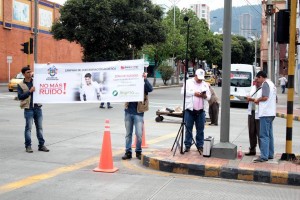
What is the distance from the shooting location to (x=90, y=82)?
9.54 m

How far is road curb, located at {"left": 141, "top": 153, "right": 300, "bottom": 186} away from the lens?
24.4 ft

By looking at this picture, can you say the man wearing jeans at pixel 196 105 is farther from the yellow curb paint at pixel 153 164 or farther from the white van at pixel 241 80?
the white van at pixel 241 80

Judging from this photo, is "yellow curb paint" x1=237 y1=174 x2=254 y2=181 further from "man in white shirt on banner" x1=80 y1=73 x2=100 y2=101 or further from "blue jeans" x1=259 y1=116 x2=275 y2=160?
"man in white shirt on banner" x1=80 y1=73 x2=100 y2=101

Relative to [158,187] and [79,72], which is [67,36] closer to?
[79,72]

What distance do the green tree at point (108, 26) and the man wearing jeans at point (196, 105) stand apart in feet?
75.7

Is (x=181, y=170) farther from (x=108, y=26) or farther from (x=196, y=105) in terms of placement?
(x=108, y=26)

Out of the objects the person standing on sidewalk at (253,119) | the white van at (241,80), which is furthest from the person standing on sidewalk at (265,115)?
the white van at (241,80)

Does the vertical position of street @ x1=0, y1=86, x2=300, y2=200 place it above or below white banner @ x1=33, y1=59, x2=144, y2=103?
below

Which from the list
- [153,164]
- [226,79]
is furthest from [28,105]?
[226,79]

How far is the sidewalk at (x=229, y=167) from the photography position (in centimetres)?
748

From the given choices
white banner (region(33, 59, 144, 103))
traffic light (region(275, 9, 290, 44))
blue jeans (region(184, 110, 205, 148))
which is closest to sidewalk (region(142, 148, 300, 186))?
blue jeans (region(184, 110, 205, 148))

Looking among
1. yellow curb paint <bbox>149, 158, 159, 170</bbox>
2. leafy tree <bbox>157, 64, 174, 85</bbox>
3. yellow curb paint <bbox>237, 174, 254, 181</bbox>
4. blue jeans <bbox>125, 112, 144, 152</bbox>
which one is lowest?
yellow curb paint <bbox>237, 174, 254, 181</bbox>

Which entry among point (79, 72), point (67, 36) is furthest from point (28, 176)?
point (67, 36)

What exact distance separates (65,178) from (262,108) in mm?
3850
